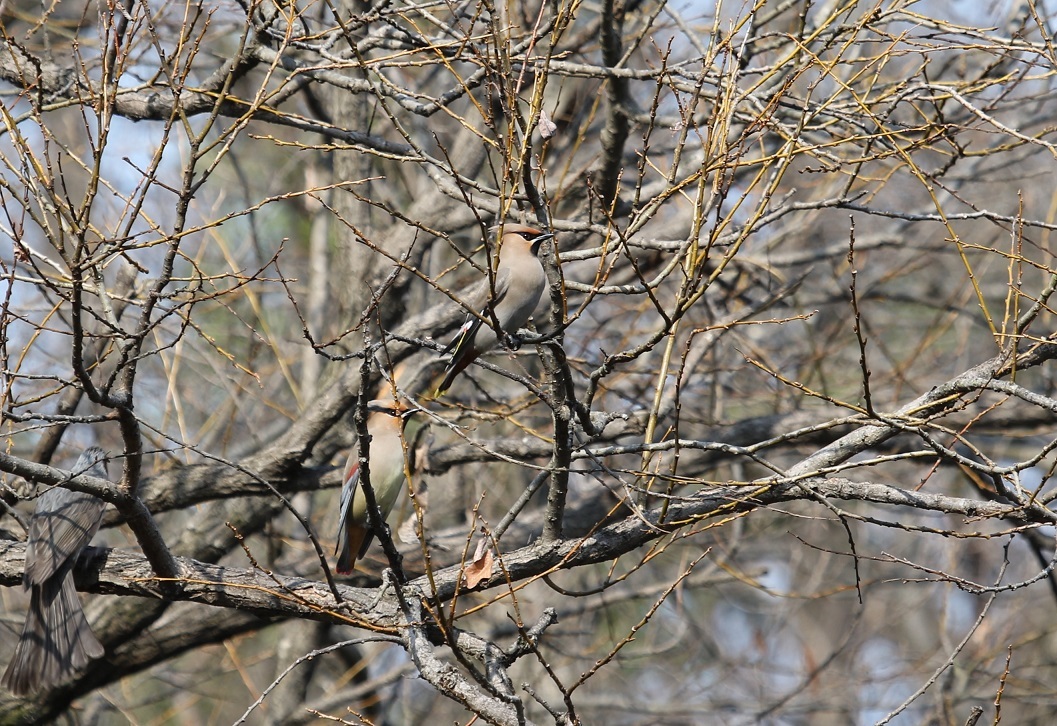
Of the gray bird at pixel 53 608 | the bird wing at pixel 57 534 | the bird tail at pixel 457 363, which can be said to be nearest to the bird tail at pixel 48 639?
the gray bird at pixel 53 608

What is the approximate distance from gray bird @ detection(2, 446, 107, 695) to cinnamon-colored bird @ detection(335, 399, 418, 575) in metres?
1.27

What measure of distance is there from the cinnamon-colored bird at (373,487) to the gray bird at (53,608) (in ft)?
4.16

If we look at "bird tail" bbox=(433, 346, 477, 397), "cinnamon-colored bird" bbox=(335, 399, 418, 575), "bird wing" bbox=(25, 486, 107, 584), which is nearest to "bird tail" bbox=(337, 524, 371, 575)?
"cinnamon-colored bird" bbox=(335, 399, 418, 575)

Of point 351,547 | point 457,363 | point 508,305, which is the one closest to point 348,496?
point 351,547

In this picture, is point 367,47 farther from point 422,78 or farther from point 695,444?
point 422,78

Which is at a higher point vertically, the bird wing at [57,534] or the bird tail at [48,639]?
the bird wing at [57,534]

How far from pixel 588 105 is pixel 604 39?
3191mm

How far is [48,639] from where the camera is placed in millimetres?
4902

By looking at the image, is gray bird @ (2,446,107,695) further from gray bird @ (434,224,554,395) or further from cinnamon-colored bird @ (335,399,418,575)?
gray bird @ (434,224,554,395)

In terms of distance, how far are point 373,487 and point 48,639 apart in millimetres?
1757

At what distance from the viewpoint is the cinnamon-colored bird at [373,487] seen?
18.8 feet

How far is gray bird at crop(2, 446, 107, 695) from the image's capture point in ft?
15.6

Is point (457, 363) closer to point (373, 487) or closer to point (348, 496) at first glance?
point (348, 496)

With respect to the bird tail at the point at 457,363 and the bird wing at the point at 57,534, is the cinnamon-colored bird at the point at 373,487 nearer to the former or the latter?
the bird tail at the point at 457,363
